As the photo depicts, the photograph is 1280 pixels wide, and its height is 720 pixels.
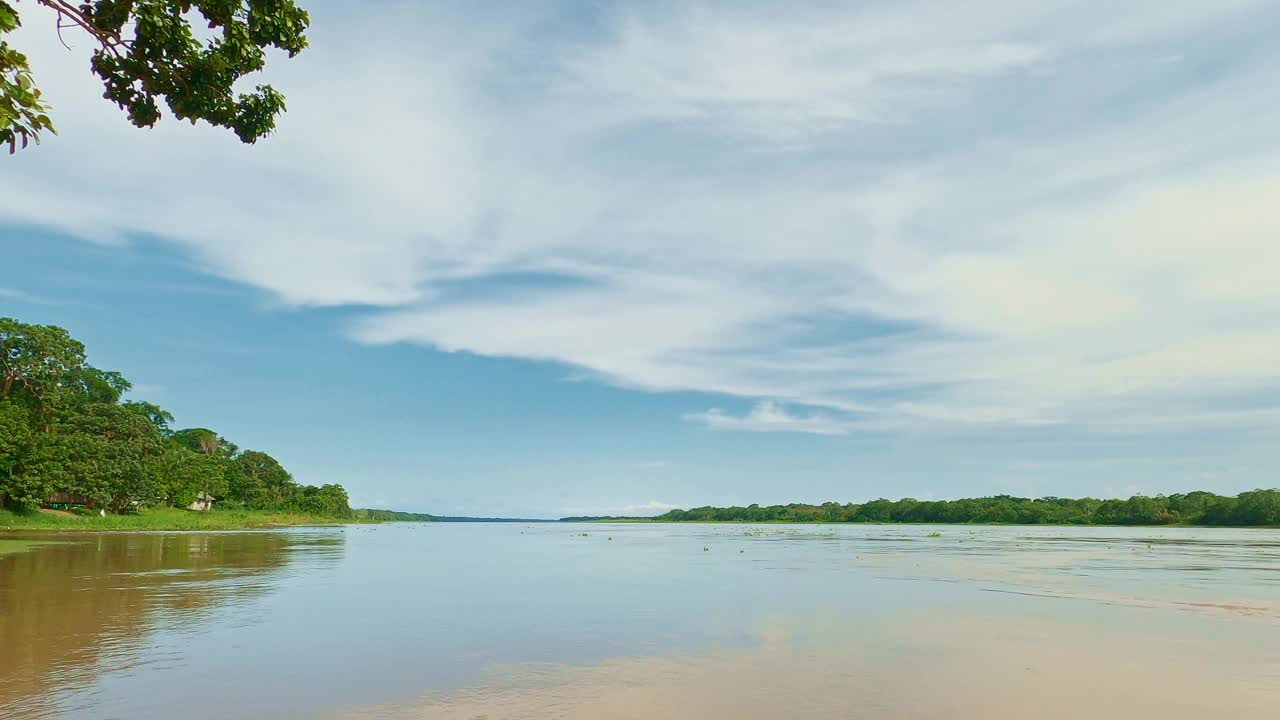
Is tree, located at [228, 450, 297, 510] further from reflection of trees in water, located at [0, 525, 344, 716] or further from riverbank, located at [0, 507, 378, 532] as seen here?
reflection of trees in water, located at [0, 525, 344, 716]

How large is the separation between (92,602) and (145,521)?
69.6 m

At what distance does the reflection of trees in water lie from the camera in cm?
1137

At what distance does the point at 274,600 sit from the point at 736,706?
50.7 feet

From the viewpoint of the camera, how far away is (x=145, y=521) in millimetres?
76938

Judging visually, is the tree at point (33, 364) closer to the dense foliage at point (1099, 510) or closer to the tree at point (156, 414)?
the tree at point (156, 414)

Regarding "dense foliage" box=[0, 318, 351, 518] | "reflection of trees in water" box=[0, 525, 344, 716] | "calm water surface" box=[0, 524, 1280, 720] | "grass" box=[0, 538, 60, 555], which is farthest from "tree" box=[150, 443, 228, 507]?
"calm water surface" box=[0, 524, 1280, 720]

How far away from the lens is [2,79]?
7961mm

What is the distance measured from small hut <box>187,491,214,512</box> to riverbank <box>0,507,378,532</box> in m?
4.31

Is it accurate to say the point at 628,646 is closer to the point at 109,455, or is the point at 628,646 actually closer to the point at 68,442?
the point at 68,442

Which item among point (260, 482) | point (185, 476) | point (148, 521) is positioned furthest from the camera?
point (260, 482)

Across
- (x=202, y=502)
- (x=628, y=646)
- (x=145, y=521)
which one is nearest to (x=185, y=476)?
(x=202, y=502)

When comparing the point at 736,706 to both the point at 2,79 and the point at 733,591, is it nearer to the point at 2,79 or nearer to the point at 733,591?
the point at 2,79

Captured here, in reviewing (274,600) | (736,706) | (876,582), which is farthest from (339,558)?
(736,706)

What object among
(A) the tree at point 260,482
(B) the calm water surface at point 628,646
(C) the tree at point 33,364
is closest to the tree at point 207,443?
(A) the tree at point 260,482
